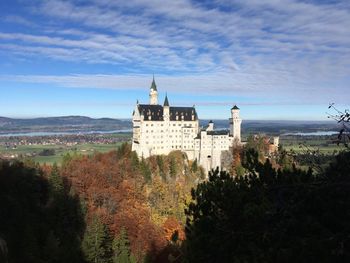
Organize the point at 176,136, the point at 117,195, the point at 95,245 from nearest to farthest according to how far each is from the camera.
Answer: the point at 95,245, the point at 117,195, the point at 176,136

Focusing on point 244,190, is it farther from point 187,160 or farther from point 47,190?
point 187,160

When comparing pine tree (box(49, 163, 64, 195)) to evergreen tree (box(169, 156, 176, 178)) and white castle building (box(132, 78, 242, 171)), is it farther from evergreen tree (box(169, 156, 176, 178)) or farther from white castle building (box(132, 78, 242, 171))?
white castle building (box(132, 78, 242, 171))

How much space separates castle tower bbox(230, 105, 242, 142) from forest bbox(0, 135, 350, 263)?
3.18 metres

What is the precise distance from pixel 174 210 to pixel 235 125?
20.3m

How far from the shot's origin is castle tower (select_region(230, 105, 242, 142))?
7056 cm

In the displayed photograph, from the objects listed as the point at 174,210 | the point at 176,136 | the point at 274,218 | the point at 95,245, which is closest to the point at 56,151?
the point at 176,136

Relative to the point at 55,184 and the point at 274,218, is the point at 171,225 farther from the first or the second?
the point at 274,218

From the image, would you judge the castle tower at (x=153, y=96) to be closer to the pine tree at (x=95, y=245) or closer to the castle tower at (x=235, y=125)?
the castle tower at (x=235, y=125)

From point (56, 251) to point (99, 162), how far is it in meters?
31.2

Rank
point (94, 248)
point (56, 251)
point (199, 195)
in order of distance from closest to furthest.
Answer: point (199, 195), point (56, 251), point (94, 248)

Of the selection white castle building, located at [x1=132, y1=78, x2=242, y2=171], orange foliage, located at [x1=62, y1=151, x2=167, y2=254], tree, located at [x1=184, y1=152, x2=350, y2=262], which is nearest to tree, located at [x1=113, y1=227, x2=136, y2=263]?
orange foliage, located at [x1=62, y1=151, x2=167, y2=254]

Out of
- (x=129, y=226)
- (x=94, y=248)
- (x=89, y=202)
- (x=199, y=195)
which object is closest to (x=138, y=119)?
(x=89, y=202)

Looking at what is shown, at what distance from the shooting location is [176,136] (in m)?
69.0

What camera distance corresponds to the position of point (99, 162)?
62.1 m
